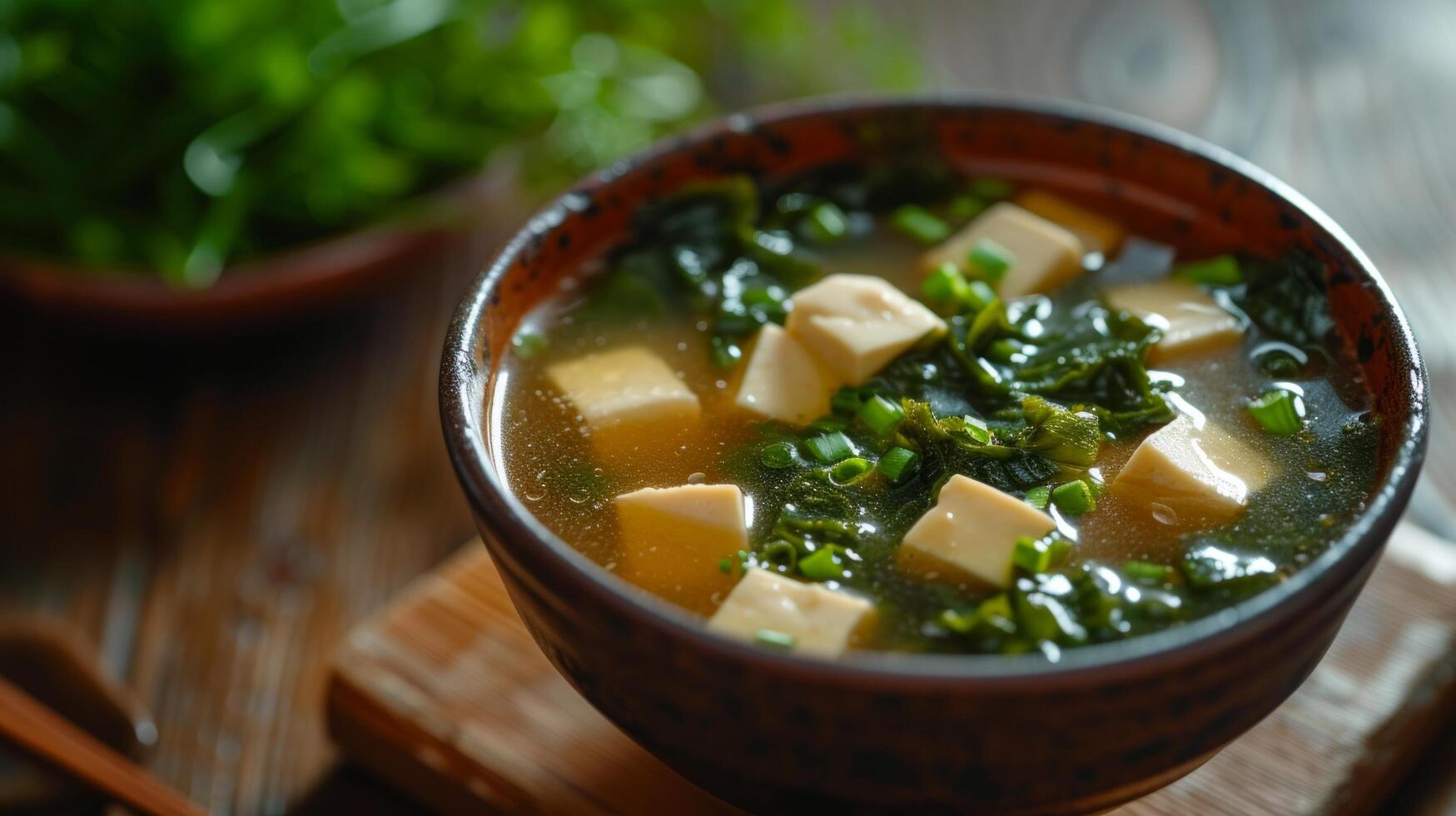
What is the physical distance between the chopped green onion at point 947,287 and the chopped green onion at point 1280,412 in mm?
429

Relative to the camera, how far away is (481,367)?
1683mm

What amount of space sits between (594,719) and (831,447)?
1.92 ft

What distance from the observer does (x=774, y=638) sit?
1.37 meters

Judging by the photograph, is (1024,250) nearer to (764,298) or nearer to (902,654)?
(764,298)

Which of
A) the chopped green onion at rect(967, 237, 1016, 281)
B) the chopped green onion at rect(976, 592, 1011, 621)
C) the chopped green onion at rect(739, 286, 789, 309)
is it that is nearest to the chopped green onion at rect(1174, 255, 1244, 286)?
the chopped green onion at rect(967, 237, 1016, 281)

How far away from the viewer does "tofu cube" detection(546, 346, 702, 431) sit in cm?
177

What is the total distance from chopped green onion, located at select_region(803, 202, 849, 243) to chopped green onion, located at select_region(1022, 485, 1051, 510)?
67 cm

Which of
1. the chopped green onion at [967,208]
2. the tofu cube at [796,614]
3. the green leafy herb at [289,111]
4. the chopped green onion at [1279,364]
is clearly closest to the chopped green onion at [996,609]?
the tofu cube at [796,614]

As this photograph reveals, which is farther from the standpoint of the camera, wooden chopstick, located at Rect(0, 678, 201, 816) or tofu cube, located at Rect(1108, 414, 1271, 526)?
wooden chopstick, located at Rect(0, 678, 201, 816)

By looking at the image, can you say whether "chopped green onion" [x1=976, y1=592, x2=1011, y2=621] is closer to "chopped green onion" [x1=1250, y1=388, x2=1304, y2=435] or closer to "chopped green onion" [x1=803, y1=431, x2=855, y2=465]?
"chopped green onion" [x1=803, y1=431, x2=855, y2=465]

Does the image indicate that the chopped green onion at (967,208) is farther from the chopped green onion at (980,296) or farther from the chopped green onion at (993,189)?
the chopped green onion at (980,296)

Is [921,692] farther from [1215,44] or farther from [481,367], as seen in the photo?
[1215,44]

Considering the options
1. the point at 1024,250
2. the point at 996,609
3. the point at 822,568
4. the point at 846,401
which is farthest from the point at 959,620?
the point at 1024,250

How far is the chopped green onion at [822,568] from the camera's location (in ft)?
4.94
